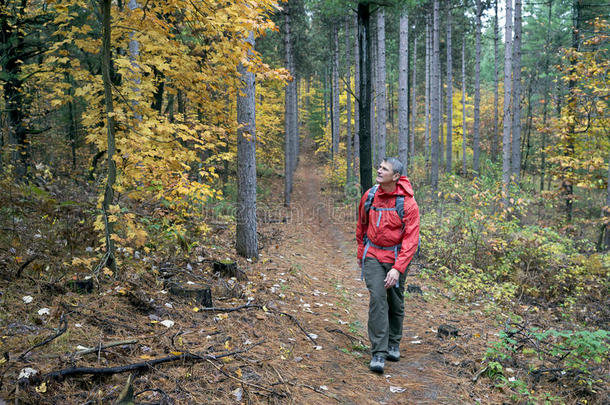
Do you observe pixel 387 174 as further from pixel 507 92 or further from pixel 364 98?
pixel 507 92

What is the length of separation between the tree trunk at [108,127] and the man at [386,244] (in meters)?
3.00

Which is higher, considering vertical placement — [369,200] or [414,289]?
[369,200]

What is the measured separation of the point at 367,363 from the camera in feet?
13.1

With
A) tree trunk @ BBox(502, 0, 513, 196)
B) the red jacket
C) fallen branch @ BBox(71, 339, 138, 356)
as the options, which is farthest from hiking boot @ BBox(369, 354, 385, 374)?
tree trunk @ BBox(502, 0, 513, 196)

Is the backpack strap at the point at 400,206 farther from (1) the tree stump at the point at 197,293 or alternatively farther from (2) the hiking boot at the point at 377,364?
(1) the tree stump at the point at 197,293

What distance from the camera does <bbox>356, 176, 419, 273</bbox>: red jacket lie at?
3785 mm

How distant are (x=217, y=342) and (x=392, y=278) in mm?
1886

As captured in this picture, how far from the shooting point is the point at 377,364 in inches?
148

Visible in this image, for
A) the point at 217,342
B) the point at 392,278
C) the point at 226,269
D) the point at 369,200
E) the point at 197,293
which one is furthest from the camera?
the point at 226,269

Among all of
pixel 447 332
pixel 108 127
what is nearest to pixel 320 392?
pixel 447 332

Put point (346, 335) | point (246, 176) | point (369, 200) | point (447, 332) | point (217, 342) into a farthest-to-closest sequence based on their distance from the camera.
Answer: point (246, 176) → point (447, 332) → point (346, 335) → point (369, 200) → point (217, 342)

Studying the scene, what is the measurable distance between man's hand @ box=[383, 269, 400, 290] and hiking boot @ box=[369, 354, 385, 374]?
0.76 meters

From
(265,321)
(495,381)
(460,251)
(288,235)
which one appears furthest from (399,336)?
(288,235)

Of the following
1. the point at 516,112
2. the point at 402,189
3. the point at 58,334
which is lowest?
the point at 58,334
